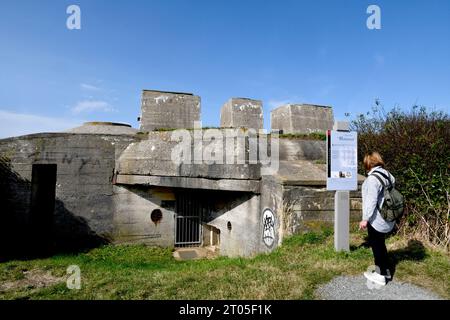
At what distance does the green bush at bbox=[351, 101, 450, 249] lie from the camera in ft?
16.4

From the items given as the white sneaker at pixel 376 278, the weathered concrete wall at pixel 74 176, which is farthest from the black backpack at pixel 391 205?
the weathered concrete wall at pixel 74 176

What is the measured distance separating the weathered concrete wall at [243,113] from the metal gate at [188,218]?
289cm

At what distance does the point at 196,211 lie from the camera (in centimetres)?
1057

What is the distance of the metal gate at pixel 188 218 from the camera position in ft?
34.0

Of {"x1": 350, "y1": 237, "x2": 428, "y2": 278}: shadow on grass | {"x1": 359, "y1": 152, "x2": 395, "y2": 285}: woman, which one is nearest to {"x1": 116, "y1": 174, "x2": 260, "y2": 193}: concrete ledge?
{"x1": 350, "y1": 237, "x2": 428, "y2": 278}: shadow on grass

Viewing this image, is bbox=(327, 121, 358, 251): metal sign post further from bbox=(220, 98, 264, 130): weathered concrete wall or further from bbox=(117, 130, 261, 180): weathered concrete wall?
bbox=(220, 98, 264, 130): weathered concrete wall

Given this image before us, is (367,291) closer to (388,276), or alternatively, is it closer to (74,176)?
(388,276)

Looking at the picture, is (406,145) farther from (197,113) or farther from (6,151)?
(6,151)

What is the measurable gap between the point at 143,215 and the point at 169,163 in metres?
2.62

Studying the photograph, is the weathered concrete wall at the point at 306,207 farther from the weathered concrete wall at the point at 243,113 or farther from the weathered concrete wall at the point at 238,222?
the weathered concrete wall at the point at 243,113

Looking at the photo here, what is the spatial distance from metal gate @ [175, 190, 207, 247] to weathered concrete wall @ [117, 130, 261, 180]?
6.20 feet

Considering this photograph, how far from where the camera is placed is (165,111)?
391 inches

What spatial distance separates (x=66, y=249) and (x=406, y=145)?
32.4ft

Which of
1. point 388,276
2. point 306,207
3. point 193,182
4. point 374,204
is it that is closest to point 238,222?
point 193,182
